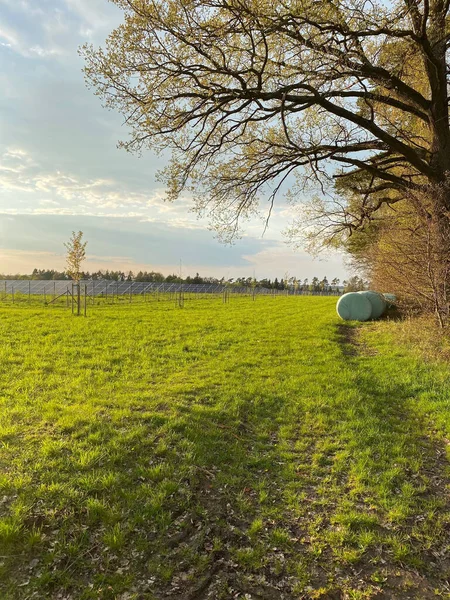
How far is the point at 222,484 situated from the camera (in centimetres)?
409

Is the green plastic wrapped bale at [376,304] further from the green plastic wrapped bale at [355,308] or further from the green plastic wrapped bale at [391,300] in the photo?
the green plastic wrapped bale at [391,300]

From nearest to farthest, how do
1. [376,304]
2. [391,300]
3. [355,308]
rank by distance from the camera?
[391,300] < [376,304] < [355,308]

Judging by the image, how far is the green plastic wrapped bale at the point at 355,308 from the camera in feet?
57.3

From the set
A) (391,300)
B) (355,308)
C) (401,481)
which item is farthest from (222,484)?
(355,308)

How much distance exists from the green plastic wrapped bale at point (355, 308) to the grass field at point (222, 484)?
30.6ft

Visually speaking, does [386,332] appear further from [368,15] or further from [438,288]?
[368,15]

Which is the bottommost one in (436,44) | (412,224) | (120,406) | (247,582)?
(247,582)

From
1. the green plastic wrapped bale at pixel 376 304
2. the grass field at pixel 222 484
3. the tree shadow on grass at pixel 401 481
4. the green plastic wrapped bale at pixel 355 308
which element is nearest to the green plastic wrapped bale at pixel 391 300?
the green plastic wrapped bale at pixel 376 304

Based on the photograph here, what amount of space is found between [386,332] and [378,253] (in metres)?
3.58

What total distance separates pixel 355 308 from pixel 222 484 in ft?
50.1

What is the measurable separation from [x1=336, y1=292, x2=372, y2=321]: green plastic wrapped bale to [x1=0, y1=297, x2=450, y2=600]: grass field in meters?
9.32

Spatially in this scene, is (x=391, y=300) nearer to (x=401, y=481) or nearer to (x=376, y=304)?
(x=376, y=304)

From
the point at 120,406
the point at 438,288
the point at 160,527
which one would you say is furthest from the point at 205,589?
the point at 438,288

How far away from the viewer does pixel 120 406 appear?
5.89 meters
